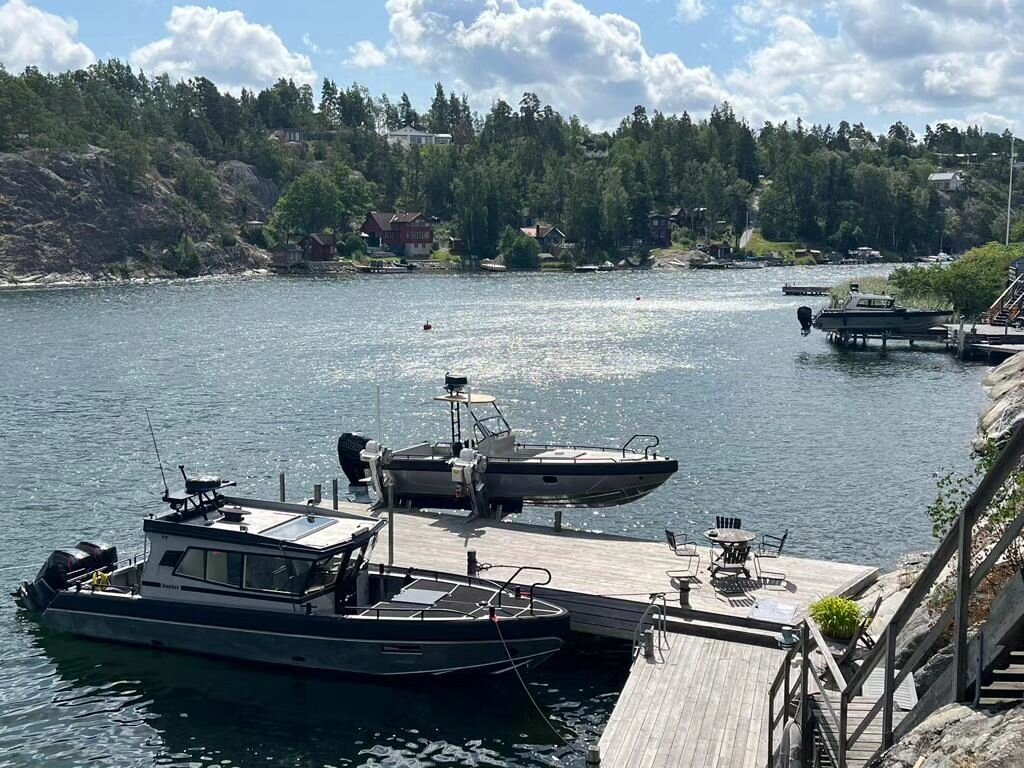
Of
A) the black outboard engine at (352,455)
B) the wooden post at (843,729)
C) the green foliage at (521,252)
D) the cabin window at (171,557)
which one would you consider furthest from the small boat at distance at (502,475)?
the green foliage at (521,252)

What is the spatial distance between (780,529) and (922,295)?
63.3 meters

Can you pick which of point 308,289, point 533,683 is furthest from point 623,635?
point 308,289

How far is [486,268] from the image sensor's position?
198 meters

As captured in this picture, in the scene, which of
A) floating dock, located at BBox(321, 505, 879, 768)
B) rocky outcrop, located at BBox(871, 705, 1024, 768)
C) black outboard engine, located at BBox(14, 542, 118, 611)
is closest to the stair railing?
floating dock, located at BBox(321, 505, 879, 768)

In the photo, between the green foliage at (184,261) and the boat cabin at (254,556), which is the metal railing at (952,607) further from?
the green foliage at (184,261)

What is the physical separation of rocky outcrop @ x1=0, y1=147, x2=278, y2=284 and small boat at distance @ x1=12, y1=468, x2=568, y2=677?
491 feet

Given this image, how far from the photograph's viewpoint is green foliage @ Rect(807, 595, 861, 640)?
A: 1941cm

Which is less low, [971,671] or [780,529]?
[971,671]

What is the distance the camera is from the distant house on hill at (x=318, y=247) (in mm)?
193125

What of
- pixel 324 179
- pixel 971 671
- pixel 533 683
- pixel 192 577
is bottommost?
pixel 533 683

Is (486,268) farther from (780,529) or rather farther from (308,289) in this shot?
(780,529)

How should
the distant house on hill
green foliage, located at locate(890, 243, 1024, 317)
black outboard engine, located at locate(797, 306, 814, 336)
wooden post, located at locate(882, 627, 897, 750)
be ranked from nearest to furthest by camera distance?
wooden post, located at locate(882, 627, 897, 750)
green foliage, located at locate(890, 243, 1024, 317)
black outboard engine, located at locate(797, 306, 814, 336)
the distant house on hill

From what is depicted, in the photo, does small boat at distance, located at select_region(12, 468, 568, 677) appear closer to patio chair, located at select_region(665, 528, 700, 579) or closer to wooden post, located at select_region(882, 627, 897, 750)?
patio chair, located at select_region(665, 528, 700, 579)

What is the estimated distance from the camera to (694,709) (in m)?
18.0
